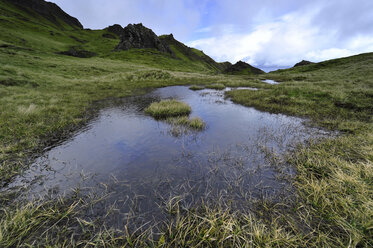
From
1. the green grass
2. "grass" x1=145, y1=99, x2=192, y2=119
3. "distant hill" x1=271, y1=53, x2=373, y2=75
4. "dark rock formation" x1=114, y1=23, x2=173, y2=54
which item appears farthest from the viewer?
"dark rock formation" x1=114, y1=23, x2=173, y2=54

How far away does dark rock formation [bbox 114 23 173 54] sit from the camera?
12794 cm

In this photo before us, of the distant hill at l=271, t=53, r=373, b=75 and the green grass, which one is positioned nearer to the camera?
the green grass

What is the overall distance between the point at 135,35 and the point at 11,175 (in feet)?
535

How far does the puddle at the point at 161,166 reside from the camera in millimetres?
4895

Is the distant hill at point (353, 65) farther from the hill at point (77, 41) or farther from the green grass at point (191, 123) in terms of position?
the hill at point (77, 41)

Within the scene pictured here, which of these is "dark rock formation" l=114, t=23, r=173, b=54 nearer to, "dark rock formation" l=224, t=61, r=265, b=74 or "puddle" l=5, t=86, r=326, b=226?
"dark rock formation" l=224, t=61, r=265, b=74

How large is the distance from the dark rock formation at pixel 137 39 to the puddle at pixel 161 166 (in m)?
140

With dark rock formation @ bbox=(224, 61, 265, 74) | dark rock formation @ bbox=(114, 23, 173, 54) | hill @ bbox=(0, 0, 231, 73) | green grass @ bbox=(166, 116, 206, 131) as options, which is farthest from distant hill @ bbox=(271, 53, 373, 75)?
dark rock formation @ bbox=(114, 23, 173, 54)

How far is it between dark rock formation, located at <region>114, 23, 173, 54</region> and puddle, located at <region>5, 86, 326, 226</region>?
140 m

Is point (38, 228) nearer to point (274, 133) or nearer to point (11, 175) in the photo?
point (11, 175)

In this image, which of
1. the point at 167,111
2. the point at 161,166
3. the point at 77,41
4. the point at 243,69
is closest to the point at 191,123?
the point at 167,111

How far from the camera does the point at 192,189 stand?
205 inches

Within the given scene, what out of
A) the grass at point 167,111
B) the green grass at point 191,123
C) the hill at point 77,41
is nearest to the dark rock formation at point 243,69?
the hill at point 77,41

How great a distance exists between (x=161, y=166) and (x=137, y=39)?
16141cm
